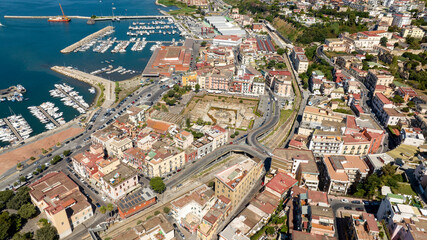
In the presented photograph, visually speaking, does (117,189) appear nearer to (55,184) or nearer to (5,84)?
(55,184)

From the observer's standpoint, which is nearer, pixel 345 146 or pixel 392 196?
pixel 392 196

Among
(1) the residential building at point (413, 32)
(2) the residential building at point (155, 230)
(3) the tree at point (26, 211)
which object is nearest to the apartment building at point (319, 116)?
(2) the residential building at point (155, 230)

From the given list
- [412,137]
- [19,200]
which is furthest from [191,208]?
[412,137]

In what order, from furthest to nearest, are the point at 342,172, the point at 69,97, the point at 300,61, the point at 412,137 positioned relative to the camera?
1. the point at 300,61
2. the point at 69,97
3. the point at 412,137
4. the point at 342,172

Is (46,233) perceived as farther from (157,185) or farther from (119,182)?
(157,185)

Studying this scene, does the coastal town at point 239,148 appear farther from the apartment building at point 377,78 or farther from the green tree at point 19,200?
the apartment building at point 377,78

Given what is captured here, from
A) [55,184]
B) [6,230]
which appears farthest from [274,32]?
[6,230]
